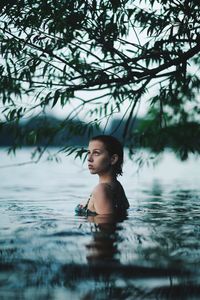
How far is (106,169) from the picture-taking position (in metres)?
6.55

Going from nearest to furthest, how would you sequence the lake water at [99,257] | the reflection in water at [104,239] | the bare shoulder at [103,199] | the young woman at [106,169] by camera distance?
the lake water at [99,257], the reflection in water at [104,239], the bare shoulder at [103,199], the young woman at [106,169]

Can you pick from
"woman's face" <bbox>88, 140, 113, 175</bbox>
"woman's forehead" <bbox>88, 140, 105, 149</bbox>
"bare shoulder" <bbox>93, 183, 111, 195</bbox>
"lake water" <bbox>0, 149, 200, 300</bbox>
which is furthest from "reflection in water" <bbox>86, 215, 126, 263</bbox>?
"woman's forehead" <bbox>88, 140, 105, 149</bbox>

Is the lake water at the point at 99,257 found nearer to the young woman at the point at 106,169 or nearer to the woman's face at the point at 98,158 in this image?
the young woman at the point at 106,169

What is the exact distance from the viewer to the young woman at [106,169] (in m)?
6.35

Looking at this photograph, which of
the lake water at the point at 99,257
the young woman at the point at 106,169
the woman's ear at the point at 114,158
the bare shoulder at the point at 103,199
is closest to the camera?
the lake water at the point at 99,257

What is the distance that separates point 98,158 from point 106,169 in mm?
177

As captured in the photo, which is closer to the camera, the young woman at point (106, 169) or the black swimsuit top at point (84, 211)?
the young woman at point (106, 169)

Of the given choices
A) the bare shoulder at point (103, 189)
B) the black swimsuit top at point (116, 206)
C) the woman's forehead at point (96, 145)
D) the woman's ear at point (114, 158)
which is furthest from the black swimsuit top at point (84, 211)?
the woman's forehead at point (96, 145)

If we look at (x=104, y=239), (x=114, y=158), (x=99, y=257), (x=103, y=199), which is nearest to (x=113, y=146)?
(x=114, y=158)

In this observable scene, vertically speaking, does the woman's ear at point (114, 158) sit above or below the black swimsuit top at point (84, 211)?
above

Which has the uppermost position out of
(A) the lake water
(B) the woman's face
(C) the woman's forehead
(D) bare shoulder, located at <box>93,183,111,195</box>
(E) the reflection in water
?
(C) the woman's forehead

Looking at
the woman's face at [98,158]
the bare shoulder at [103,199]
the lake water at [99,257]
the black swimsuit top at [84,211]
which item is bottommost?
the lake water at [99,257]

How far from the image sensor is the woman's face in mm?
6506

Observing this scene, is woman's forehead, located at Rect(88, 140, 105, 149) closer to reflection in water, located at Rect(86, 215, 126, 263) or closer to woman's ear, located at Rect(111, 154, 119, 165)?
woman's ear, located at Rect(111, 154, 119, 165)
